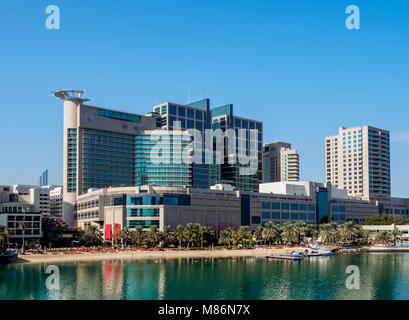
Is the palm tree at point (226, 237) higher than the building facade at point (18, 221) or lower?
lower

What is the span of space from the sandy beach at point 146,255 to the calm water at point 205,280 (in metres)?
10.2

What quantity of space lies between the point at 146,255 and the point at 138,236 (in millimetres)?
13699

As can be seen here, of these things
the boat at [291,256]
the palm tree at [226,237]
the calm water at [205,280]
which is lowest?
the boat at [291,256]

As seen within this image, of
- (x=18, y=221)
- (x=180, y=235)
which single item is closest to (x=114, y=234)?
(x=180, y=235)

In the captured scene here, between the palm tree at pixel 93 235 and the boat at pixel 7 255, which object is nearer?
the boat at pixel 7 255

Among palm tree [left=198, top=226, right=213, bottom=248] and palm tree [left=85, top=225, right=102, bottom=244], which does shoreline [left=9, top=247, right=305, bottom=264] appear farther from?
palm tree [left=85, top=225, right=102, bottom=244]

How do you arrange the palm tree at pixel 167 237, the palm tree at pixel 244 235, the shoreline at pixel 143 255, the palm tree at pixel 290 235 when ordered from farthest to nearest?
the palm tree at pixel 290 235 → the palm tree at pixel 244 235 → the palm tree at pixel 167 237 → the shoreline at pixel 143 255

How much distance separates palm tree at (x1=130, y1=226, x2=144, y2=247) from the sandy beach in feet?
25.8

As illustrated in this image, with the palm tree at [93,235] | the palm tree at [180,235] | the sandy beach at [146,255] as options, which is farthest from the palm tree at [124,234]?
the palm tree at [180,235]

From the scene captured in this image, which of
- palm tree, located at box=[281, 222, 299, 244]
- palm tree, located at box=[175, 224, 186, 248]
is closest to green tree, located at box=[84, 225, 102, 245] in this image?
palm tree, located at box=[175, 224, 186, 248]

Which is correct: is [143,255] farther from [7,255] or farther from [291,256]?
[291,256]

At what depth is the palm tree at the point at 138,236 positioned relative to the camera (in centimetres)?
17250

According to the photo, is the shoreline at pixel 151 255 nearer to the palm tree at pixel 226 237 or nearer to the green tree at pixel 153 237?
the palm tree at pixel 226 237
